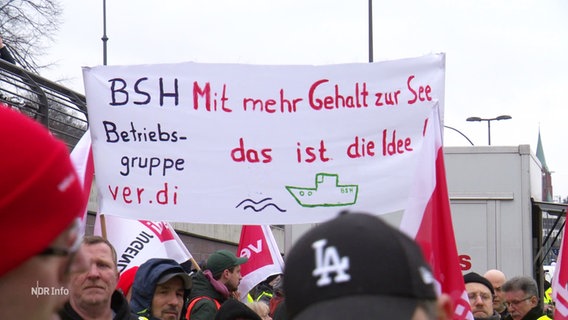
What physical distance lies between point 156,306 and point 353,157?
5.00ft

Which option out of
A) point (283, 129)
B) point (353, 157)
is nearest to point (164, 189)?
point (283, 129)

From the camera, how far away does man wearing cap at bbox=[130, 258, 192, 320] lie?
580cm

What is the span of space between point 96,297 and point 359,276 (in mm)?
3241

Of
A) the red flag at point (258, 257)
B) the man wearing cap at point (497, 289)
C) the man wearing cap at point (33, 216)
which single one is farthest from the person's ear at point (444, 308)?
the red flag at point (258, 257)

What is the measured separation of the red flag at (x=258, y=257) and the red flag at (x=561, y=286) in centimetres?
369

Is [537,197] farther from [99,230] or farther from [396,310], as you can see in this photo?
[396,310]

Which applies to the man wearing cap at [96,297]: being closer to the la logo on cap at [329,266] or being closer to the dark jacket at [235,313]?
the dark jacket at [235,313]

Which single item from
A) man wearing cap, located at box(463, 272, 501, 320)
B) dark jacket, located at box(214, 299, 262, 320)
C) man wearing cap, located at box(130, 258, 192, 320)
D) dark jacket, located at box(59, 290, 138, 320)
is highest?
dark jacket, located at box(59, 290, 138, 320)

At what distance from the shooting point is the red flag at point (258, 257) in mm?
9391

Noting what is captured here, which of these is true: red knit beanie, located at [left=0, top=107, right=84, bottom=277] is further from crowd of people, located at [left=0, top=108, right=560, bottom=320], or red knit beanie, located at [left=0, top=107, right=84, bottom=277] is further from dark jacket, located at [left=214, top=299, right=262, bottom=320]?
dark jacket, located at [left=214, top=299, right=262, bottom=320]

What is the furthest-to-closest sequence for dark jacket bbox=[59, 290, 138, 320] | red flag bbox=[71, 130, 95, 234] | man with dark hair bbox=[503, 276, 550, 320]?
man with dark hair bbox=[503, 276, 550, 320]
red flag bbox=[71, 130, 95, 234]
dark jacket bbox=[59, 290, 138, 320]

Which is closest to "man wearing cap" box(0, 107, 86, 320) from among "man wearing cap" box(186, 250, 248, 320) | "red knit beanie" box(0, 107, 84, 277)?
"red knit beanie" box(0, 107, 84, 277)

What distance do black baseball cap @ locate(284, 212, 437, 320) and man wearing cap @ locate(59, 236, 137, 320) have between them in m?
3.04

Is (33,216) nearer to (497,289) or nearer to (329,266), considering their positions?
(329,266)
